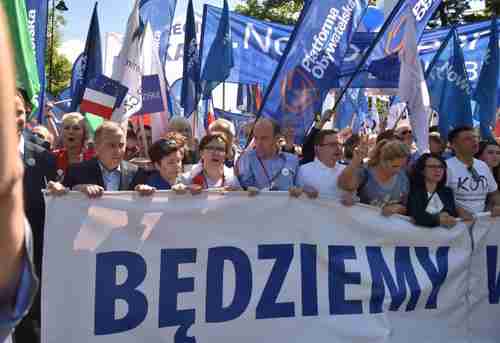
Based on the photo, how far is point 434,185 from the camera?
485cm

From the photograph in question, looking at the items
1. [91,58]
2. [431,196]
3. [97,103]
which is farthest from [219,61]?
[431,196]

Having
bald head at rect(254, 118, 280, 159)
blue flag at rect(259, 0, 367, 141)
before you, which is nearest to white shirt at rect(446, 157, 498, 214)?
blue flag at rect(259, 0, 367, 141)

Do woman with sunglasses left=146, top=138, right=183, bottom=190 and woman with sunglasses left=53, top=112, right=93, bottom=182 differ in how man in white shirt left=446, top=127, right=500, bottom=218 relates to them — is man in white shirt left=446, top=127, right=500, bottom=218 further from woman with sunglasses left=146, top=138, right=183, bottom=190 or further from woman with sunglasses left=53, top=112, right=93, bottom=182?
woman with sunglasses left=53, top=112, right=93, bottom=182

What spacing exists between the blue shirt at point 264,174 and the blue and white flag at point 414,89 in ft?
5.48

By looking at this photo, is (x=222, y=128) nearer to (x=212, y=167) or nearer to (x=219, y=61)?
(x=212, y=167)

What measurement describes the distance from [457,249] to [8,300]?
4.13 metres

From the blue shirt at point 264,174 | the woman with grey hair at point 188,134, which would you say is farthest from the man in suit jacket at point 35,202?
the woman with grey hair at point 188,134

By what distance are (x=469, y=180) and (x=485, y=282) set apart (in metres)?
0.82

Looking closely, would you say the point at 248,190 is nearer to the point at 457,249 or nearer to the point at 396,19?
the point at 457,249

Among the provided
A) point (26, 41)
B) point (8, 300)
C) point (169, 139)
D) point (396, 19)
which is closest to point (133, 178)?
point (169, 139)

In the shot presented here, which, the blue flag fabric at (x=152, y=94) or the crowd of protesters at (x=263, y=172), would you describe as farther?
the blue flag fabric at (x=152, y=94)

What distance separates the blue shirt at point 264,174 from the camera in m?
4.70

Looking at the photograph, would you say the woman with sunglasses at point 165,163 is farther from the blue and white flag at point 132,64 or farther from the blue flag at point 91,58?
the blue flag at point 91,58

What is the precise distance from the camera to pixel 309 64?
18.8 feet
